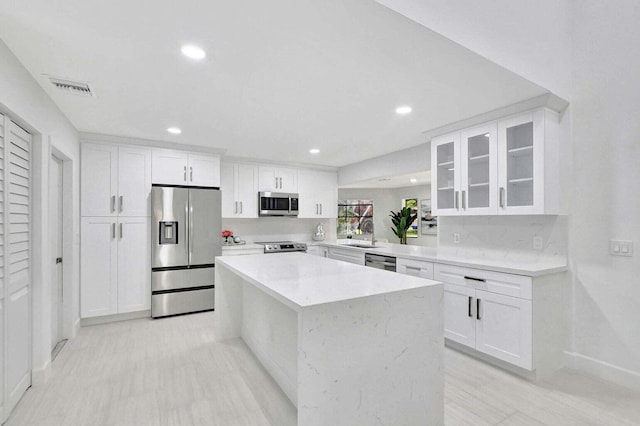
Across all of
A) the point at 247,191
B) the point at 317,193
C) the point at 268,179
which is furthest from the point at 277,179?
the point at 317,193

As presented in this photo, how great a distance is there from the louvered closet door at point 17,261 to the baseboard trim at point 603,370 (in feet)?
14.0

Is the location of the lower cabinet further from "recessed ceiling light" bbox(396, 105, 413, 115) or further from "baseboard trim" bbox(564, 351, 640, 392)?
"baseboard trim" bbox(564, 351, 640, 392)

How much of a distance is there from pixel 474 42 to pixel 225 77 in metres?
1.68

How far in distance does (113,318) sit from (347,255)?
3.27 m

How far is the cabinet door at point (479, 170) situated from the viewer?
3.02 meters

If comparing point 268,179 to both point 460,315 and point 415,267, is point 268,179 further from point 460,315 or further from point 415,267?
point 460,315

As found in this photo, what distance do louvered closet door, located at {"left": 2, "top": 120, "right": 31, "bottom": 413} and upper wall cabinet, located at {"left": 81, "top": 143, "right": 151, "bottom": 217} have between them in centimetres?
161

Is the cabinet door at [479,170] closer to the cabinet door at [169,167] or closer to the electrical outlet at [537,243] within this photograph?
the electrical outlet at [537,243]

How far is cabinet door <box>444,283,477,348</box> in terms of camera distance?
115 inches

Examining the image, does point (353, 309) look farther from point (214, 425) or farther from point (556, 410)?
point (556, 410)

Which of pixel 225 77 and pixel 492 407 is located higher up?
pixel 225 77

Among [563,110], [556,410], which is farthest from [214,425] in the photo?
[563,110]

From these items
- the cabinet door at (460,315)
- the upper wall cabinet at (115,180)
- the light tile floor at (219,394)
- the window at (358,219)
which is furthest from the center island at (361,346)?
the window at (358,219)

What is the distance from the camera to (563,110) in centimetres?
279
